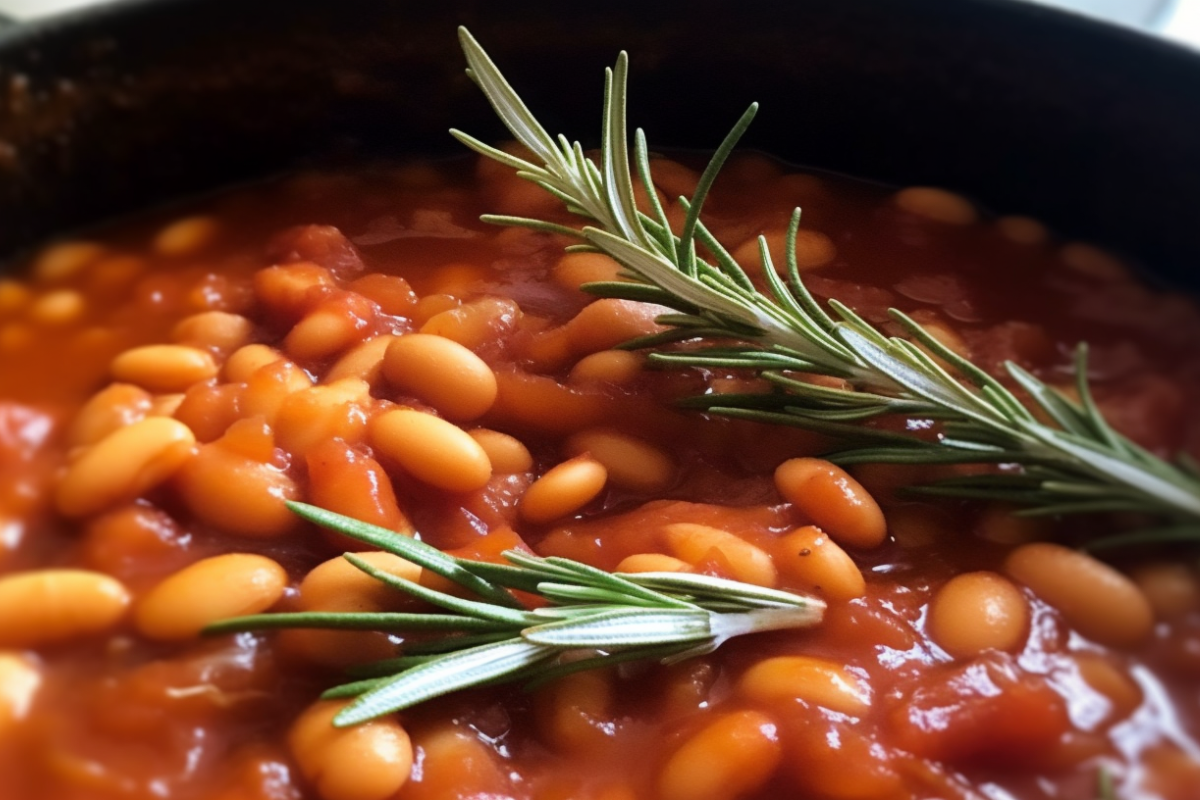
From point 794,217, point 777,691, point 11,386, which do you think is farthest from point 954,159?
point 11,386

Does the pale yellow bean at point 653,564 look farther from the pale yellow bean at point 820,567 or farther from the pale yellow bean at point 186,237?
the pale yellow bean at point 186,237

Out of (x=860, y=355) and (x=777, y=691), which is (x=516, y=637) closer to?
(x=777, y=691)

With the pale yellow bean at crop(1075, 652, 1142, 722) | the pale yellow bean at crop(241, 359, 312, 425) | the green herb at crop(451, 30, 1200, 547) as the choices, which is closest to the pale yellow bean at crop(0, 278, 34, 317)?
the pale yellow bean at crop(241, 359, 312, 425)

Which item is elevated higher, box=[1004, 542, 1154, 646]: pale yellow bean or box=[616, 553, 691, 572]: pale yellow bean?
box=[1004, 542, 1154, 646]: pale yellow bean

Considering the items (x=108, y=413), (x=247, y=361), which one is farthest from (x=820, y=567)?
(x=108, y=413)

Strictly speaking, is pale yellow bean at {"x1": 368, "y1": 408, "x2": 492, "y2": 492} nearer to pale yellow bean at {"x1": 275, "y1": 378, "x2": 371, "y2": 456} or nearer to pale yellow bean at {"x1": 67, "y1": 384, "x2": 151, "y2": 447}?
pale yellow bean at {"x1": 275, "y1": 378, "x2": 371, "y2": 456}

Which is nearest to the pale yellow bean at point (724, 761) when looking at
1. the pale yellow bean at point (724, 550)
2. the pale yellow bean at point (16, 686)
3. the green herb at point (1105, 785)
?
the pale yellow bean at point (724, 550)
